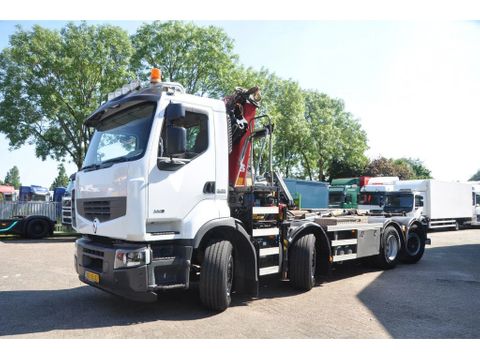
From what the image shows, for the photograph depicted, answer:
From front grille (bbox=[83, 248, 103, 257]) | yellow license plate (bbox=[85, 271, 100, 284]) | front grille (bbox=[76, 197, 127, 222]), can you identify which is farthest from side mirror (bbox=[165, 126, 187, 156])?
yellow license plate (bbox=[85, 271, 100, 284])

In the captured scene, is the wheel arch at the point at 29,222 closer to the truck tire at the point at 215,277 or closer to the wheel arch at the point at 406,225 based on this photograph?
the truck tire at the point at 215,277

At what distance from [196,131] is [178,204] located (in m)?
1.16

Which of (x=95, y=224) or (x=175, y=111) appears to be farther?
(x=95, y=224)

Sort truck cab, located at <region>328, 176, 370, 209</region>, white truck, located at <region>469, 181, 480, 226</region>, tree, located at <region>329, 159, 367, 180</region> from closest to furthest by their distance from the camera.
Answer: white truck, located at <region>469, 181, 480, 226</region> → truck cab, located at <region>328, 176, 370, 209</region> → tree, located at <region>329, 159, 367, 180</region>

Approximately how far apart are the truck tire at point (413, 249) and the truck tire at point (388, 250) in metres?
0.51

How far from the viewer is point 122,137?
5488 mm

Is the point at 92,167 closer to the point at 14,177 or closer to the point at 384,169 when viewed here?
the point at 384,169

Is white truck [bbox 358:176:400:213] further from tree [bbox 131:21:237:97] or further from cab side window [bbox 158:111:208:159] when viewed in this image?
cab side window [bbox 158:111:208:159]

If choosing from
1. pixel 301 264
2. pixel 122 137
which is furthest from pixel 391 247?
pixel 122 137

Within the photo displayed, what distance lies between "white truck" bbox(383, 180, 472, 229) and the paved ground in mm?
10501

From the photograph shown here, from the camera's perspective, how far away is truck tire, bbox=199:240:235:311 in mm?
5332

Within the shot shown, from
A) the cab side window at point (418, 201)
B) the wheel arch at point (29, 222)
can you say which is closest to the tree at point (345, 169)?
the cab side window at point (418, 201)

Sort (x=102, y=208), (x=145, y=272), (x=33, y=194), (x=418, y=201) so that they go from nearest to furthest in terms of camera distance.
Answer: (x=145, y=272) < (x=102, y=208) < (x=418, y=201) < (x=33, y=194)

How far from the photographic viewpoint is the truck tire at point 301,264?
6.78 meters
